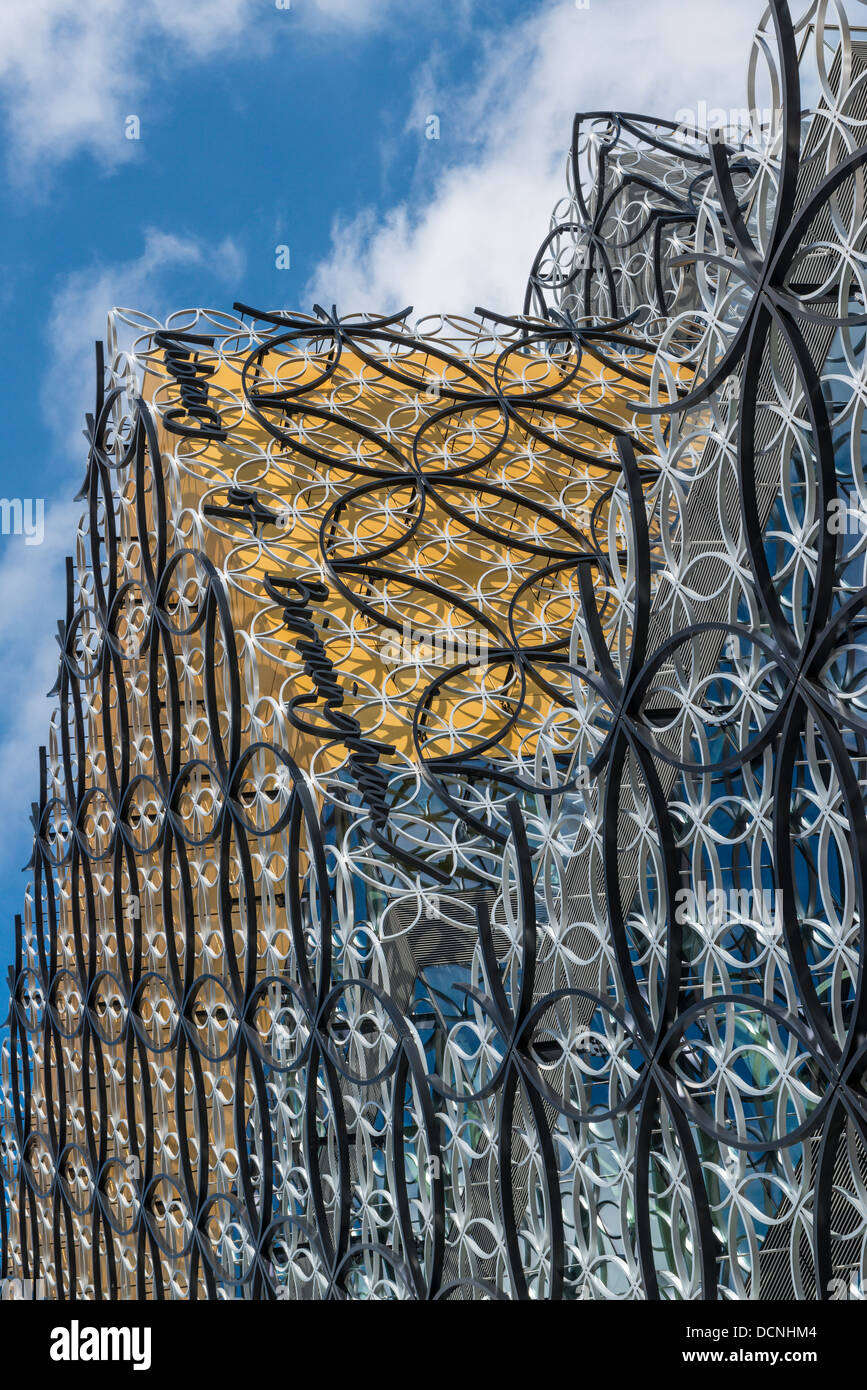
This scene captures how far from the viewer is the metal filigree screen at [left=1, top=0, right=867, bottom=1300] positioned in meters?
5.99

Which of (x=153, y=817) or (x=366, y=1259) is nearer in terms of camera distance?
(x=366, y=1259)

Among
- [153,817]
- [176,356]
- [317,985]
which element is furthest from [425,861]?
[176,356]

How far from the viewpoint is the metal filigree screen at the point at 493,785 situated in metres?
5.99

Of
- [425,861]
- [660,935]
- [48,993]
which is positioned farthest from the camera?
[48,993]

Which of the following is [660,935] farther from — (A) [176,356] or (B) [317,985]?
(A) [176,356]

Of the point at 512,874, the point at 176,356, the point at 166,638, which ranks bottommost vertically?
the point at 512,874

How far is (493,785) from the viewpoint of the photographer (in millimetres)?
12859

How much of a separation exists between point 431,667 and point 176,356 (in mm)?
5284

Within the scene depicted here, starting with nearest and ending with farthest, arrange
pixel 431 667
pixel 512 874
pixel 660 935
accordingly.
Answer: pixel 660 935
pixel 512 874
pixel 431 667

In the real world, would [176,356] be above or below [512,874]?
above

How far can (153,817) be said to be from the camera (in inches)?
598
